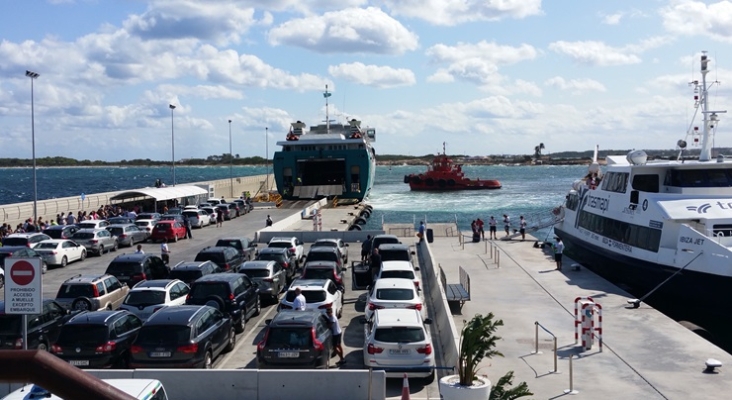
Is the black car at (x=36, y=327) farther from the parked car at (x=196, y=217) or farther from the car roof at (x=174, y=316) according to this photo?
the parked car at (x=196, y=217)

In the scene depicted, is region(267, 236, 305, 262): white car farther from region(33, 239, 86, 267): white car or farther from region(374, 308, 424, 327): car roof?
region(374, 308, 424, 327): car roof

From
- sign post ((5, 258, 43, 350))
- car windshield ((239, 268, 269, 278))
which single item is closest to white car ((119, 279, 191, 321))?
car windshield ((239, 268, 269, 278))

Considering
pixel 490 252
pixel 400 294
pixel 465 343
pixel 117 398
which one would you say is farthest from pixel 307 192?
pixel 117 398

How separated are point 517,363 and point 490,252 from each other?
60.7 ft

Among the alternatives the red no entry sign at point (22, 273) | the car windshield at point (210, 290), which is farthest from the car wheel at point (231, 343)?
the red no entry sign at point (22, 273)

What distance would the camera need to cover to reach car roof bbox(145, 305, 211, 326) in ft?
45.6

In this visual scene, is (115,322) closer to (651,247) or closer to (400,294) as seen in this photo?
(400,294)

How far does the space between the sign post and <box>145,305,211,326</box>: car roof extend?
4.77 meters

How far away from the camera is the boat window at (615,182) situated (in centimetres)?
2788

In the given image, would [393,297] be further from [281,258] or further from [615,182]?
[615,182]

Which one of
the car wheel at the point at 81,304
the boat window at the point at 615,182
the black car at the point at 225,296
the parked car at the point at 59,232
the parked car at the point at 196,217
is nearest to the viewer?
the black car at the point at 225,296

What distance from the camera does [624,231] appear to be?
2719cm

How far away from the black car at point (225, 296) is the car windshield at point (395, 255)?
7812 mm

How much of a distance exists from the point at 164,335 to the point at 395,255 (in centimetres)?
1314
